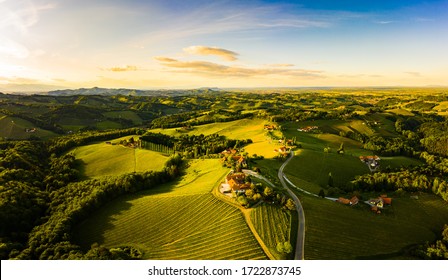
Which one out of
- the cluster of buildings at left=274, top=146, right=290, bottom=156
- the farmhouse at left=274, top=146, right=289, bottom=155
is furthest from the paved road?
the farmhouse at left=274, top=146, right=289, bottom=155

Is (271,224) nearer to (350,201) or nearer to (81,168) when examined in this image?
(350,201)

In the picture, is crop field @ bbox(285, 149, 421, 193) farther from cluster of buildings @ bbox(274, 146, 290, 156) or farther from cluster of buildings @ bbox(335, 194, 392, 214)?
cluster of buildings @ bbox(335, 194, 392, 214)

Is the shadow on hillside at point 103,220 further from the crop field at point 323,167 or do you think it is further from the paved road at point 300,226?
the crop field at point 323,167

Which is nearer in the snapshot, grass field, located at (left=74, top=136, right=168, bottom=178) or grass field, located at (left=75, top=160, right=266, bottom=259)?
grass field, located at (left=75, top=160, right=266, bottom=259)

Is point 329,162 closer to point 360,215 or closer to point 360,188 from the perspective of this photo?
point 360,188

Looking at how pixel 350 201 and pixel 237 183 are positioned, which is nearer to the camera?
pixel 237 183

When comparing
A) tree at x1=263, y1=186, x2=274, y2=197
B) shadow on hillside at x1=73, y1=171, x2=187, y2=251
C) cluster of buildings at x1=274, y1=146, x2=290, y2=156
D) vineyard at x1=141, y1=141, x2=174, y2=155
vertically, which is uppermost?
cluster of buildings at x1=274, y1=146, x2=290, y2=156

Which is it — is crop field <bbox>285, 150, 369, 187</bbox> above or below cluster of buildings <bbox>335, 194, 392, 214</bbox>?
above

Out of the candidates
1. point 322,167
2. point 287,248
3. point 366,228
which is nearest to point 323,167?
point 322,167
